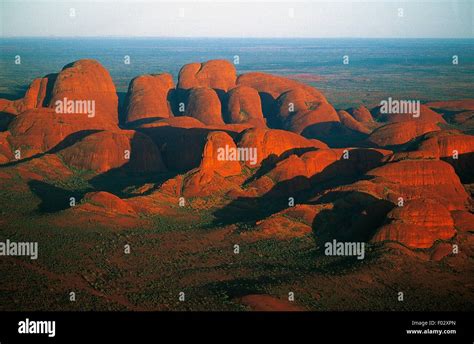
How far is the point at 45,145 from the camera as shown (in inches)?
2763

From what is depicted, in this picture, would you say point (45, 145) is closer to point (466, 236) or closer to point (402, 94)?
point (466, 236)

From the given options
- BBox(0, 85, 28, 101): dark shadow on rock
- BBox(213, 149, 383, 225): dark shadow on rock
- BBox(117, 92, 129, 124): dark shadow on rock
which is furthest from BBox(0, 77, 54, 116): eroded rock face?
BBox(213, 149, 383, 225): dark shadow on rock

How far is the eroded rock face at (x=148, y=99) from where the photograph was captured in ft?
295

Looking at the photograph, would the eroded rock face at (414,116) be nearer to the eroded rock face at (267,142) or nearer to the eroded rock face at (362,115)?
the eroded rock face at (362,115)

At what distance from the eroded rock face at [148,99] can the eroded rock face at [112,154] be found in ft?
72.2

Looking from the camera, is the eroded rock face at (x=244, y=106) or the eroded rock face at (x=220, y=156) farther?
the eroded rock face at (x=244, y=106)

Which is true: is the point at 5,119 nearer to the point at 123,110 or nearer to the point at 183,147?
the point at 123,110

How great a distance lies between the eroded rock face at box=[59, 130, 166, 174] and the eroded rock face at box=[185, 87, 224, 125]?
21844mm

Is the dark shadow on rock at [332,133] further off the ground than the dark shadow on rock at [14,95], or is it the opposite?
the dark shadow on rock at [14,95]

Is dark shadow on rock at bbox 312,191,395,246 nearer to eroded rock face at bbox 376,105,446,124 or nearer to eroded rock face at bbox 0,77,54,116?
eroded rock face at bbox 0,77,54,116

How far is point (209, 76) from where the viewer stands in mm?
104750

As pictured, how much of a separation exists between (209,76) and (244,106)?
13.8 metres

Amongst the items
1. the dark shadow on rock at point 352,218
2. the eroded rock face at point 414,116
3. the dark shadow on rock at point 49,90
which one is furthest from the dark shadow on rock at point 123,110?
the dark shadow on rock at point 352,218
